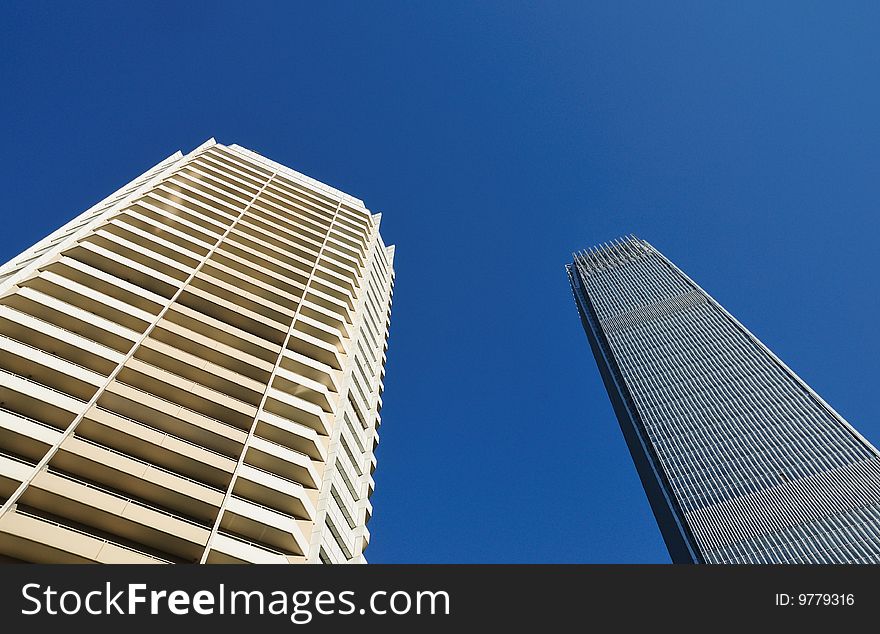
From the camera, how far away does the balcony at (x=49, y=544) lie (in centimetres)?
2109

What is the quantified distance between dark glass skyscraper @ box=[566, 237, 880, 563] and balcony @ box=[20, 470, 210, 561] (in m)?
83.2

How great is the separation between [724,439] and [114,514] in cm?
10234

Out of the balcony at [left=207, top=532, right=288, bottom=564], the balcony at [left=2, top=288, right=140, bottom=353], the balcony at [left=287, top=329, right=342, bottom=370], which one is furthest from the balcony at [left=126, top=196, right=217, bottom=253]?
the balcony at [left=207, top=532, right=288, bottom=564]

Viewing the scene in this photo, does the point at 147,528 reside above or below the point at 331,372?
below

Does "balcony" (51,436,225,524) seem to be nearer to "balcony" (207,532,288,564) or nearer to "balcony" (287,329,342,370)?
"balcony" (207,532,288,564)

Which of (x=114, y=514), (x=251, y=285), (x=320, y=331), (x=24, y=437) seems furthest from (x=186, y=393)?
(x=251, y=285)

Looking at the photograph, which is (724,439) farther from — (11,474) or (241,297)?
(11,474)

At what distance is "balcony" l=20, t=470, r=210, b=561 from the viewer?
2312 cm

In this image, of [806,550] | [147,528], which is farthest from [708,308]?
[147,528]

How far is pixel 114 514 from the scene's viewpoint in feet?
77.7
